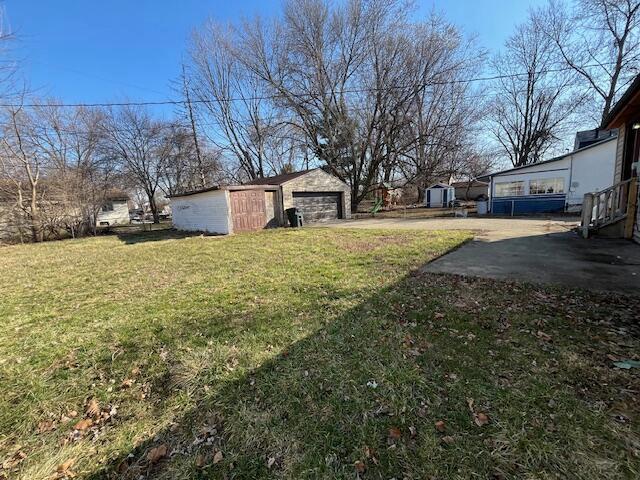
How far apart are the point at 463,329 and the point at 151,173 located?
28.9 metres

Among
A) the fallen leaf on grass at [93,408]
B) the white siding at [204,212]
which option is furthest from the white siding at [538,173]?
the fallen leaf on grass at [93,408]

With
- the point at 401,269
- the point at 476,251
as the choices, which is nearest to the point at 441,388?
the point at 401,269

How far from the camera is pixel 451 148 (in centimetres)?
2222

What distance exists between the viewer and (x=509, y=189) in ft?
62.3

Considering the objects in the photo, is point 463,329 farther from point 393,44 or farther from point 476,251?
point 393,44

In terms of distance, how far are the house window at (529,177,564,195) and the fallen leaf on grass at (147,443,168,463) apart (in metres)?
21.8

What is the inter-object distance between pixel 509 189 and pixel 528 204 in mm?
1520

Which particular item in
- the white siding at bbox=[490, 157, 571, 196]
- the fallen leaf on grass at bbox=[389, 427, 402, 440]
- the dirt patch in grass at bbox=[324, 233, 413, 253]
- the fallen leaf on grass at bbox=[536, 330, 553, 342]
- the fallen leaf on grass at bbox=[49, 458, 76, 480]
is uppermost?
the white siding at bbox=[490, 157, 571, 196]

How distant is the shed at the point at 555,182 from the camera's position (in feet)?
51.3

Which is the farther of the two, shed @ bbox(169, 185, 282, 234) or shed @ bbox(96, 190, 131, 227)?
shed @ bbox(96, 190, 131, 227)

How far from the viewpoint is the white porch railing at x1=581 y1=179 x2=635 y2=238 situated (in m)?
7.22

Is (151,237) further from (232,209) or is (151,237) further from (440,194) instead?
(440,194)

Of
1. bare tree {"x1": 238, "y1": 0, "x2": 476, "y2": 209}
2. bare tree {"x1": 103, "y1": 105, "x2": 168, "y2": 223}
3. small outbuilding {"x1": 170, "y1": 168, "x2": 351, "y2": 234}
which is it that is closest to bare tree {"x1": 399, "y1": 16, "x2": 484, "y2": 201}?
bare tree {"x1": 238, "y1": 0, "x2": 476, "y2": 209}

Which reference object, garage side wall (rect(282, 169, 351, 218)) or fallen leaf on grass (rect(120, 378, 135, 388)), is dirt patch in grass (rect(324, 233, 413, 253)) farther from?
garage side wall (rect(282, 169, 351, 218))
